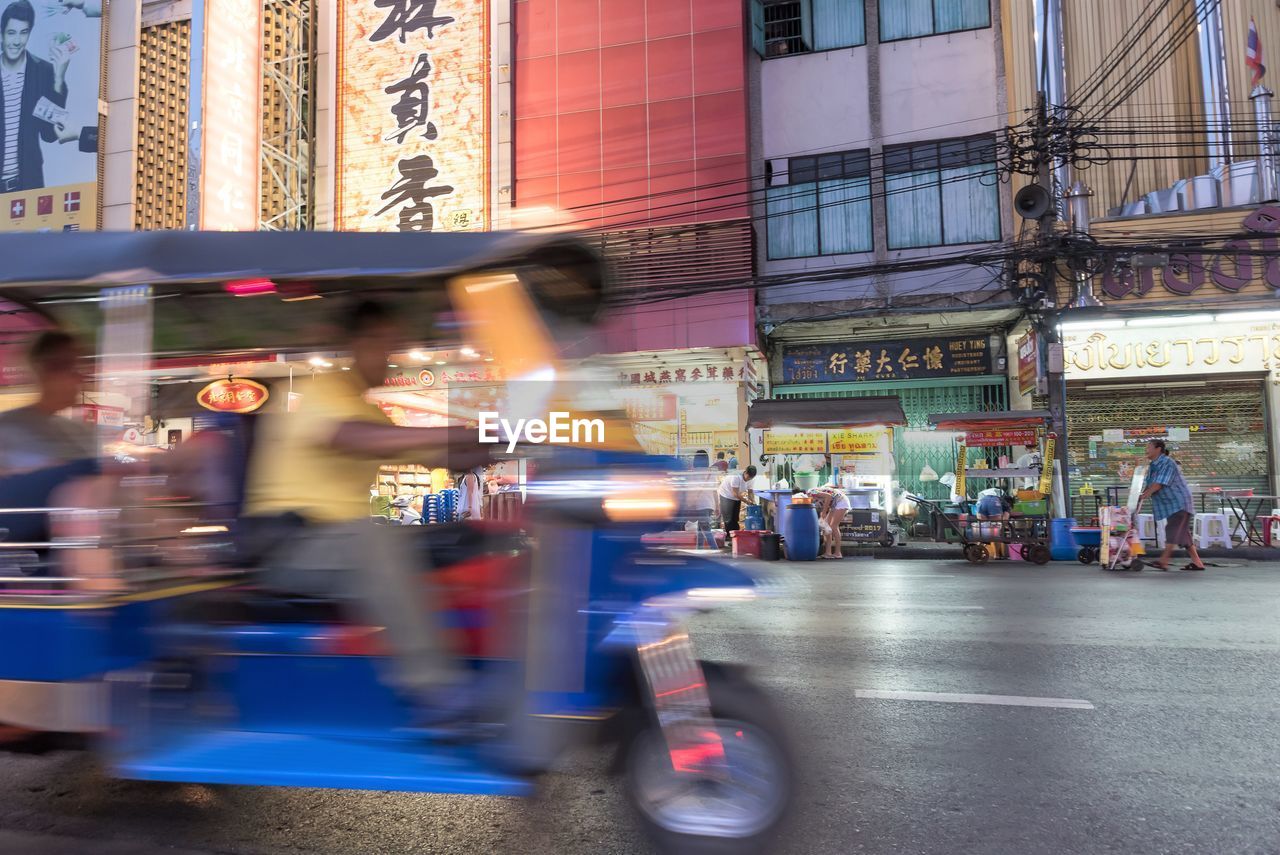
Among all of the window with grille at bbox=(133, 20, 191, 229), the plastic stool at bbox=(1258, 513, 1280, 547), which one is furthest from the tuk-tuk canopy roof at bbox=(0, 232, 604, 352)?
the window with grille at bbox=(133, 20, 191, 229)

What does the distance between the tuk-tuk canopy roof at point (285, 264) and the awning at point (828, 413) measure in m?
12.2

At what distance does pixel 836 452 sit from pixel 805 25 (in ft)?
32.6

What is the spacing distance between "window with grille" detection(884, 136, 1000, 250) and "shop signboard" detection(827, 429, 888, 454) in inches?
176

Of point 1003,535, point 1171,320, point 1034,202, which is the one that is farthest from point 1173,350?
point 1003,535

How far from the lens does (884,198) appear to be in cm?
1797

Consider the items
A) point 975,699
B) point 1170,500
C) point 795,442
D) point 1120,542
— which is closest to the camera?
point 975,699

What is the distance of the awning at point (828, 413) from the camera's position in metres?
15.0

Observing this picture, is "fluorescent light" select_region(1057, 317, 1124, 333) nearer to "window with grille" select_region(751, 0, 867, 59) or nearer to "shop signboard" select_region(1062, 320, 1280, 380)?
"shop signboard" select_region(1062, 320, 1280, 380)

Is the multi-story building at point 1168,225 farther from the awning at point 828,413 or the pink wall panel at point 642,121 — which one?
the pink wall panel at point 642,121

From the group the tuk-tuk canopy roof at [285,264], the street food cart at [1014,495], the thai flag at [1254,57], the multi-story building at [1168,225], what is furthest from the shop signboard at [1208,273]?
the tuk-tuk canopy roof at [285,264]

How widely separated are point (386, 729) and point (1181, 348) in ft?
56.1

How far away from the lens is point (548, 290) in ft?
10.3

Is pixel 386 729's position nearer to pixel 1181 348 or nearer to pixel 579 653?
pixel 579 653

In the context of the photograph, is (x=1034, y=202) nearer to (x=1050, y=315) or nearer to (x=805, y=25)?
(x=1050, y=315)
